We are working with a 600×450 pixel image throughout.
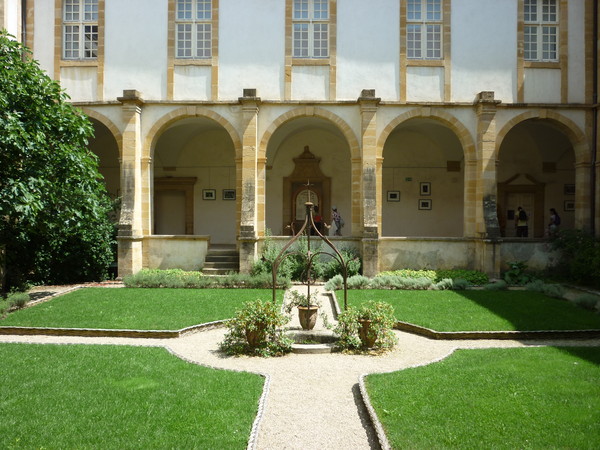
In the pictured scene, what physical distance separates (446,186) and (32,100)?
14738mm

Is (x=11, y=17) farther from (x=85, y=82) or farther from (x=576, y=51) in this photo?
(x=576, y=51)

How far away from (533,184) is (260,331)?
1549 cm

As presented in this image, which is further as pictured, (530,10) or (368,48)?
(530,10)

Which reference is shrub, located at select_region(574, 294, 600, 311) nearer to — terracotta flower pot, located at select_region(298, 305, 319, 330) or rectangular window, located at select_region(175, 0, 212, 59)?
terracotta flower pot, located at select_region(298, 305, 319, 330)

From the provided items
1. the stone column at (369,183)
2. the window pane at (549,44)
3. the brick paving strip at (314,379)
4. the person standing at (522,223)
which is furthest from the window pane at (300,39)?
the person standing at (522,223)

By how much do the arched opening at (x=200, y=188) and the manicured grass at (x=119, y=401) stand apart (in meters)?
12.2

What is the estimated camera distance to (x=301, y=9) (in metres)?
14.9

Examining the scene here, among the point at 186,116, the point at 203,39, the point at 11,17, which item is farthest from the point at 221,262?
the point at 11,17

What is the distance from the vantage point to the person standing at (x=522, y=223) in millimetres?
17141

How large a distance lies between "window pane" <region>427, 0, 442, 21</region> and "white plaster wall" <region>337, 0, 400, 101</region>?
102 cm

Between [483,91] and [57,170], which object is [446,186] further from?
[57,170]

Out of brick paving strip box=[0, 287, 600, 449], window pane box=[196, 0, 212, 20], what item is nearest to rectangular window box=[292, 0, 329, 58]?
window pane box=[196, 0, 212, 20]

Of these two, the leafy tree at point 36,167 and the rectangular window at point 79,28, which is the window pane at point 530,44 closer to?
the leafy tree at point 36,167

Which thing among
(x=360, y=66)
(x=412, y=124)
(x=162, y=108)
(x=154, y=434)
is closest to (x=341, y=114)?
(x=360, y=66)
